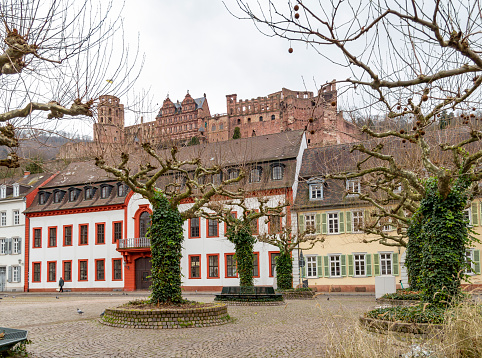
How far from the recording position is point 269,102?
10681 centimetres

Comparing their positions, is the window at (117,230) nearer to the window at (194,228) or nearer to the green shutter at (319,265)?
the window at (194,228)

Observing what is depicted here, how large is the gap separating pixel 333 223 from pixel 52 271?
25.5 metres

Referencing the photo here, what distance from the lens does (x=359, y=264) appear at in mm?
36562

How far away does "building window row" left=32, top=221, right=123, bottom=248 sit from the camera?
1762 inches

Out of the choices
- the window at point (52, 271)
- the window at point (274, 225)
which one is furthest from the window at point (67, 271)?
the window at point (274, 225)

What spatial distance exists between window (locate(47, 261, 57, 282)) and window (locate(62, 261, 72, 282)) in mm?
981

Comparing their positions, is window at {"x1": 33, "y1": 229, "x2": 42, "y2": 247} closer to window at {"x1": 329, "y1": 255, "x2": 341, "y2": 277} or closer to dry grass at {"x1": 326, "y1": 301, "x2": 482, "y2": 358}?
window at {"x1": 329, "y1": 255, "x2": 341, "y2": 277}

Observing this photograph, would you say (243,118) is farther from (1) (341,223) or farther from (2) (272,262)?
(1) (341,223)

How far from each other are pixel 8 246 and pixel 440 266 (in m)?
44.6

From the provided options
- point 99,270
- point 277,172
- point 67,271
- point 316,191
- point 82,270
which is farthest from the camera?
point 67,271

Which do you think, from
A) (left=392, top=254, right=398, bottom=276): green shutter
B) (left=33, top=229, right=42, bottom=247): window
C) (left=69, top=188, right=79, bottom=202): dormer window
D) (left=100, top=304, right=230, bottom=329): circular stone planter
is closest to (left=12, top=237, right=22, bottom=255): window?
(left=33, top=229, right=42, bottom=247): window

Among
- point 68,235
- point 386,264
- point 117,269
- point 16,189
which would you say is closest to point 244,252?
point 386,264

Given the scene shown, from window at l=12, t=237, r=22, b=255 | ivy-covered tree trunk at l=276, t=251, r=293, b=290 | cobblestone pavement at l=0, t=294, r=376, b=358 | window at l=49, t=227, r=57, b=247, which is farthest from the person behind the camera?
window at l=12, t=237, r=22, b=255

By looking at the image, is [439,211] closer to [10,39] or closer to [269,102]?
[10,39]
